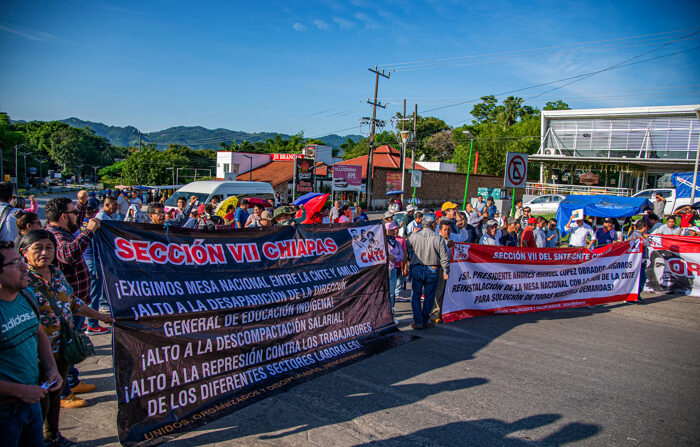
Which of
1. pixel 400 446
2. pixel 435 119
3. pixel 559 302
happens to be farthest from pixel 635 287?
pixel 435 119

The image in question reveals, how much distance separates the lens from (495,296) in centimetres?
742

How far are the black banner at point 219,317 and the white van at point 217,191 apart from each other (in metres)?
11.3

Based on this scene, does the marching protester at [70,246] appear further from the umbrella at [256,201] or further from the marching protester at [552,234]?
the marching protester at [552,234]

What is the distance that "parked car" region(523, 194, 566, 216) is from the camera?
85.1ft

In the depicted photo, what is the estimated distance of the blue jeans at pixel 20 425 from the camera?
86.6 inches

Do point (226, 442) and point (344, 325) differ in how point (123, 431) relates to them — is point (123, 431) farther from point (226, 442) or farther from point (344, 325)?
point (344, 325)

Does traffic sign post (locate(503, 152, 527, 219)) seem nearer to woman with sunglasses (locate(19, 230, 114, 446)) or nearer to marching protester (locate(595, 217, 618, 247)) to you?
marching protester (locate(595, 217, 618, 247))

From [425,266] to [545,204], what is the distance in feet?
75.1

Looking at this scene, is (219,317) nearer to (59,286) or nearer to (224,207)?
(59,286)

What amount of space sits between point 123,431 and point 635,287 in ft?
31.6

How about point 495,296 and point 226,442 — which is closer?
point 226,442

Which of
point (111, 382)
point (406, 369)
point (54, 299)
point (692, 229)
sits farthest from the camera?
point (692, 229)

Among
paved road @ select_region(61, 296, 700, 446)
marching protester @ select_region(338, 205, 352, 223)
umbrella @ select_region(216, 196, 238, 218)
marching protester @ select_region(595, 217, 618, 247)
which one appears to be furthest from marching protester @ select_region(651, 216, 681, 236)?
umbrella @ select_region(216, 196, 238, 218)

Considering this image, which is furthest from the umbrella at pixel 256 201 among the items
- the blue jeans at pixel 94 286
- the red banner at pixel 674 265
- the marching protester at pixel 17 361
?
the marching protester at pixel 17 361
